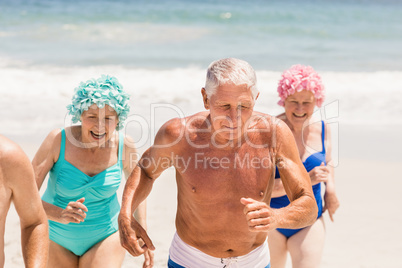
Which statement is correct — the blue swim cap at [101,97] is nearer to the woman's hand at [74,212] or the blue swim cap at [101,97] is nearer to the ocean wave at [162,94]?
the woman's hand at [74,212]

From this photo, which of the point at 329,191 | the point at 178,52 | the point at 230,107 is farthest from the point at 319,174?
the point at 178,52

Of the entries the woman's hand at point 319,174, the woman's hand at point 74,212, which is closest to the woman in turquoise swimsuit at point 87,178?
the woman's hand at point 74,212

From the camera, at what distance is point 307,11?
25.7 m

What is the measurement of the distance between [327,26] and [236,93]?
1933cm

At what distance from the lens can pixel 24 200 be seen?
2.61 m

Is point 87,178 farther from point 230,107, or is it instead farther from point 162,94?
point 162,94

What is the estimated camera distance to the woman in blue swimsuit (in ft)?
14.4

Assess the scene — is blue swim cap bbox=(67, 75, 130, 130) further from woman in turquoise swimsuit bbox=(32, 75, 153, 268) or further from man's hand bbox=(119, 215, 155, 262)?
man's hand bbox=(119, 215, 155, 262)

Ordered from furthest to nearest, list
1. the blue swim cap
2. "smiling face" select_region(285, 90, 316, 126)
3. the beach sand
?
1. the beach sand
2. "smiling face" select_region(285, 90, 316, 126)
3. the blue swim cap

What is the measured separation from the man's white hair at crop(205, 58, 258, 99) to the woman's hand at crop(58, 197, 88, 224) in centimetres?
125

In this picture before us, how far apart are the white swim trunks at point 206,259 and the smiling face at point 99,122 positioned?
3.62 feet

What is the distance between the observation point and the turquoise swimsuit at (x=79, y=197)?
412 centimetres

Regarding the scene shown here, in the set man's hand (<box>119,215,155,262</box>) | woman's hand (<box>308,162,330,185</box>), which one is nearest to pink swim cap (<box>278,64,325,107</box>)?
woman's hand (<box>308,162,330,185</box>)

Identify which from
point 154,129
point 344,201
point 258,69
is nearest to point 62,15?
point 258,69
